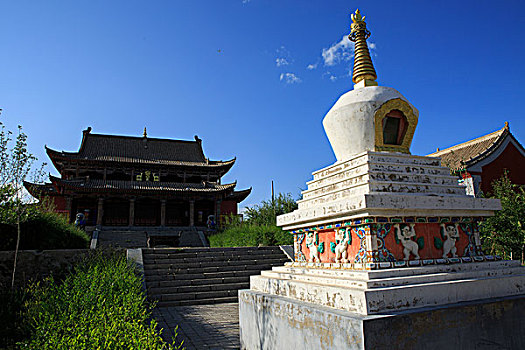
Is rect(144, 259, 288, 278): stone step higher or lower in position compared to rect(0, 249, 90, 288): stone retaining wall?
lower

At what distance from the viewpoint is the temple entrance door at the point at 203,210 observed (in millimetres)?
31141

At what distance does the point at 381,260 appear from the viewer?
3371 millimetres

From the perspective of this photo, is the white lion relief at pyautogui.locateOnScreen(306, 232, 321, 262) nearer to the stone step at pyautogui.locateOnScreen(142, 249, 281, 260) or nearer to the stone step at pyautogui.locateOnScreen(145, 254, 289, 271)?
the stone step at pyautogui.locateOnScreen(145, 254, 289, 271)

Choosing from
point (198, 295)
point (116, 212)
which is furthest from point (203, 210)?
point (198, 295)

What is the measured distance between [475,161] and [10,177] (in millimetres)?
18697

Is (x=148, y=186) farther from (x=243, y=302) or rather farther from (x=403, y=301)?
(x=403, y=301)

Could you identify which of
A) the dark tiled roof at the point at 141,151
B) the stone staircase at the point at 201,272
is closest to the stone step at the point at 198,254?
the stone staircase at the point at 201,272

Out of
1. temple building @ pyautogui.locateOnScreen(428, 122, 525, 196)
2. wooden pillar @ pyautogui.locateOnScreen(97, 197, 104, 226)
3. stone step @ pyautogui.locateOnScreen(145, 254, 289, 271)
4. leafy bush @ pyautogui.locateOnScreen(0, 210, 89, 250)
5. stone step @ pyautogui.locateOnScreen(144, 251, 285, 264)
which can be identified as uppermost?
temple building @ pyautogui.locateOnScreen(428, 122, 525, 196)

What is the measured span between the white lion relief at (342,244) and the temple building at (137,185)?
25738 mm

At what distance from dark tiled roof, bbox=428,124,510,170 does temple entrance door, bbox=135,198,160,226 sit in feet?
71.6

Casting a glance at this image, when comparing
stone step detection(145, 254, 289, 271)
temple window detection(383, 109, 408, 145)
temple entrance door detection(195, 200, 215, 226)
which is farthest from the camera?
temple entrance door detection(195, 200, 215, 226)

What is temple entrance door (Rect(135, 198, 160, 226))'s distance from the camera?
30.2 m

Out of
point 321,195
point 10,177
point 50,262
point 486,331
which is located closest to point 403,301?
point 486,331

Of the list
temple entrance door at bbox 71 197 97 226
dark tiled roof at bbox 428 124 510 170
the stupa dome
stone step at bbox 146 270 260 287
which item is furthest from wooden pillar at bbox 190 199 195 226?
the stupa dome
